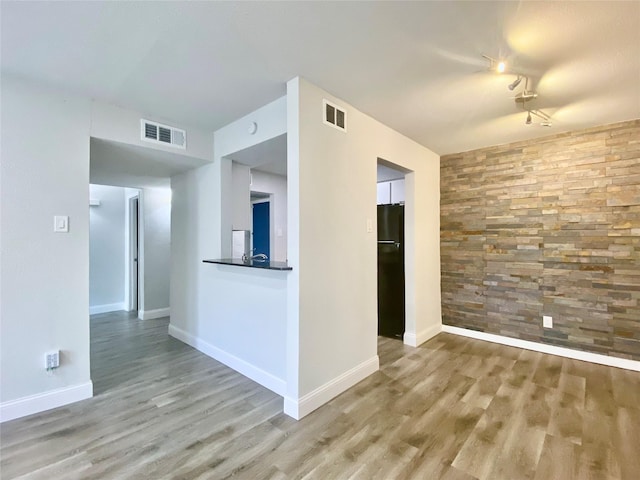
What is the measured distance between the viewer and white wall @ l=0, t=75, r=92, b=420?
2105 millimetres

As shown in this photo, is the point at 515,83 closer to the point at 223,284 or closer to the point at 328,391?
the point at 328,391

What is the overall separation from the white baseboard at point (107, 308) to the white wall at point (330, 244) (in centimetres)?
460

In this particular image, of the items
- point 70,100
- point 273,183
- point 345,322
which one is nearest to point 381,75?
point 345,322

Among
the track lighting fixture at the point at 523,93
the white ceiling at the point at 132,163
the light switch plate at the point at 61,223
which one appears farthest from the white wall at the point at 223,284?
the track lighting fixture at the point at 523,93

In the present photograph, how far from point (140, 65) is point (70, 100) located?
0.83 meters

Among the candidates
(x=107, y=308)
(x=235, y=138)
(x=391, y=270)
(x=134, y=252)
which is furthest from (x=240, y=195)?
(x=107, y=308)

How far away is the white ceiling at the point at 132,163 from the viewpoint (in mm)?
2798

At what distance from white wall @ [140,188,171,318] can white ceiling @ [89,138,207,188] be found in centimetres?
61

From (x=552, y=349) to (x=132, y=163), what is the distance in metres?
5.02

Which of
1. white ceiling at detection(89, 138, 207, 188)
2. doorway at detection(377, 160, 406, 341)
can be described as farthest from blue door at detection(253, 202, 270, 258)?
doorway at detection(377, 160, 406, 341)

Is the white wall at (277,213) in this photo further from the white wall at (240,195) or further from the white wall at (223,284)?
the white wall at (223,284)

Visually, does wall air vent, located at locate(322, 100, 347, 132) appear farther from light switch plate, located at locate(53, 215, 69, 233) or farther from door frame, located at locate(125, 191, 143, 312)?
door frame, located at locate(125, 191, 143, 312)

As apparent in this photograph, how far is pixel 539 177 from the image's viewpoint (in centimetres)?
339

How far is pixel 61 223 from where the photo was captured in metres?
2.31
